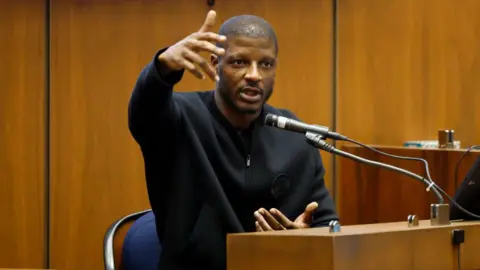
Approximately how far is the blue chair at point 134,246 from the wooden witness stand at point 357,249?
2.75 ft

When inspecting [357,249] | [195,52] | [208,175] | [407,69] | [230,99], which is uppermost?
[407,69]

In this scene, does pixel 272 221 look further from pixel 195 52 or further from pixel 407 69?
pixel 407 69

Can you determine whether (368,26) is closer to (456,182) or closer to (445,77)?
(445,77)

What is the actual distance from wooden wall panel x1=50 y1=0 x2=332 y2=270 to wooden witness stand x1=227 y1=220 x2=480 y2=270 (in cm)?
223

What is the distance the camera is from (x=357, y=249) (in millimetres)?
1963

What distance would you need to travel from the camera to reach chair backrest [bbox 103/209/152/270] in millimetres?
2770

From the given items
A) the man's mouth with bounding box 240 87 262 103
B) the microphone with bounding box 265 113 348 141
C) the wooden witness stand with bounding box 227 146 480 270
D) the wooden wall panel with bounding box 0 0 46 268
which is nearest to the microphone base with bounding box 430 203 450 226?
the wooden witness stand with bounding box 227 146 480 270

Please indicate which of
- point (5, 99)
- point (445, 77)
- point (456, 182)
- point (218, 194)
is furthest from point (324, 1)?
point (218, 194)

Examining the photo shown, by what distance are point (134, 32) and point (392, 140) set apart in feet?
4.66

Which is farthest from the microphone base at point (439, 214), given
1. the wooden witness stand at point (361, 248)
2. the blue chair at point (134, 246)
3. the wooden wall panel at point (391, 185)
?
the wooden wall panel at point (391, 185)

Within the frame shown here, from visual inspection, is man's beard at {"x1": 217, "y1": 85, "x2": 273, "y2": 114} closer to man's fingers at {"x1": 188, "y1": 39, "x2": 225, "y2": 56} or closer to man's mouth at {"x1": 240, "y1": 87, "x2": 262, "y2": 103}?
man's mouth at {"x1": 240, "y1": 87, "x2": 262, "y2": 103}

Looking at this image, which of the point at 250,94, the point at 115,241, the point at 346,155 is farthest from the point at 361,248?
the point at 115,241

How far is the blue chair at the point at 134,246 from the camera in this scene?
2865 millimetres

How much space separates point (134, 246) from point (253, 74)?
0.69 meters
